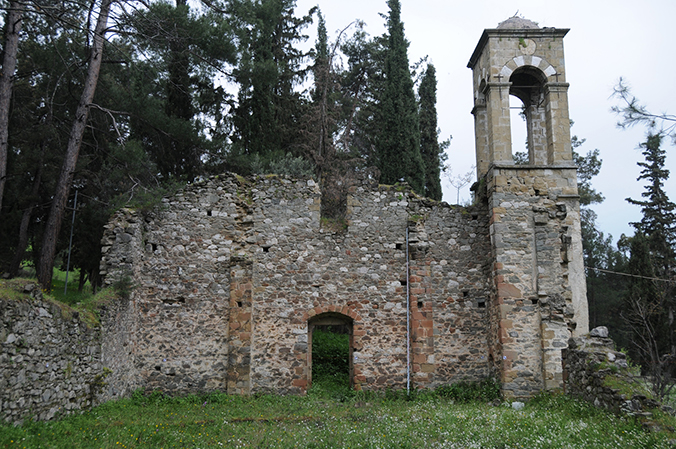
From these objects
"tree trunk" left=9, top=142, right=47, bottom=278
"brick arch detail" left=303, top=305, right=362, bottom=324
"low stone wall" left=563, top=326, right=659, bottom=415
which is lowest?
"low stone wall" left=563, top=326, right=659, bottom=415

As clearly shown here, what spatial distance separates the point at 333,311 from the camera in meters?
11.5

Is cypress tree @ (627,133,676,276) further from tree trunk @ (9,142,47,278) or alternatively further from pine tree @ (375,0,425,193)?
tree trunk @ (9,142,47,278)

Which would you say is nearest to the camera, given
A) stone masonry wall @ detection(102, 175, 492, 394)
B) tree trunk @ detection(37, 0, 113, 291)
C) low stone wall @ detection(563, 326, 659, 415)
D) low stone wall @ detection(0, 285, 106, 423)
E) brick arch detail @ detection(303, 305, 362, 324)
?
low stone wall @ detection(0, 285, 106, 423)

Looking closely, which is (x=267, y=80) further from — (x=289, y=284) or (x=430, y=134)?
(x=430, y=134)

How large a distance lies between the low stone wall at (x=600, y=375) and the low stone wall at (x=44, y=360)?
30.1ft

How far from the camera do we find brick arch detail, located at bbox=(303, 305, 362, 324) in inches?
450

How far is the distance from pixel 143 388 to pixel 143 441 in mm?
4224

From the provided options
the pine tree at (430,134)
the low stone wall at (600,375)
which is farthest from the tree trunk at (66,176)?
the pine tree at (430,134)

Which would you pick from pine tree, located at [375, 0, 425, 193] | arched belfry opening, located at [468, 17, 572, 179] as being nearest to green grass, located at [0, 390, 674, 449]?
arched belfry opening, located at [468, 17, 572, 179]

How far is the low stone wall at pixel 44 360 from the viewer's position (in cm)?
650

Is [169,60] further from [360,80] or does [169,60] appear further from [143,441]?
→ [360,80]

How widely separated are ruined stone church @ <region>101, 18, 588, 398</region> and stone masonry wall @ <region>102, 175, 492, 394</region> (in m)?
0.03

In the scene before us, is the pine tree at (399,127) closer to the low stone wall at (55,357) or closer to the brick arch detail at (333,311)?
the brick arch detail at (333,311)

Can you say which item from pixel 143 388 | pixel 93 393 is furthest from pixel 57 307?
pixel 143 388
